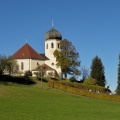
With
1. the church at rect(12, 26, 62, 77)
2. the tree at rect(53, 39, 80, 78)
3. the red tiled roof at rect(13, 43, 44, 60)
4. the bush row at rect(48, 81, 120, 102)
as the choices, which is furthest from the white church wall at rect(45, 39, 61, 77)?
the bush row at rect(48, 81, 120, 102)

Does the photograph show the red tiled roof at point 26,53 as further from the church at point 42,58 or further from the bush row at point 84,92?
the bush row at point 84,92

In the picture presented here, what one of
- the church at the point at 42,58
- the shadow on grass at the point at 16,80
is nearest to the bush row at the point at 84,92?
the shadow on grass at the point at 16,80

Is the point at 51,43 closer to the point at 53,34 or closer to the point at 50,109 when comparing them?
the point at 53,34

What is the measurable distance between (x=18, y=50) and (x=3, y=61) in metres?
17.6

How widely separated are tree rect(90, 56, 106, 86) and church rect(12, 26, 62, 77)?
10539mm

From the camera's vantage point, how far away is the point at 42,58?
9875 cm

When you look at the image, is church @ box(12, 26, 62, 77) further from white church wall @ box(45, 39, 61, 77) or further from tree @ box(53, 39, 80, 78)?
tree @ box(53, 39, 80, 78)

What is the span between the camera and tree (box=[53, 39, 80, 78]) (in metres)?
86.4

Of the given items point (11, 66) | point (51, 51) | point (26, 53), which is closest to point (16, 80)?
point (11, 66)

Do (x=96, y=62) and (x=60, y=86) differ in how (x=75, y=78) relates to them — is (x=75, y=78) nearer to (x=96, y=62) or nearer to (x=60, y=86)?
(x=96, y=62)

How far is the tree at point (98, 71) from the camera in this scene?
99375mm

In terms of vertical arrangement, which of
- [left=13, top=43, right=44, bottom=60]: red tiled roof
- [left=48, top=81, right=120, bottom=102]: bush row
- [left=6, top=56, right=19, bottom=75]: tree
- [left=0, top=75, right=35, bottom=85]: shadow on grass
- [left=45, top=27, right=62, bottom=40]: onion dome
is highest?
[left=45, top=27, right=62, bottom=40]: onion dome

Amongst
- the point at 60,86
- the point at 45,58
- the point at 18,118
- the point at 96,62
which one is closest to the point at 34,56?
the point at 45,58

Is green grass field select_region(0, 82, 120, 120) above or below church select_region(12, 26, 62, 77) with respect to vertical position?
below
